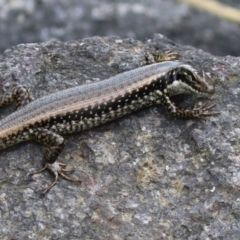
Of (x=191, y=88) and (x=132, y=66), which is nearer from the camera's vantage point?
(x=191, y=88)

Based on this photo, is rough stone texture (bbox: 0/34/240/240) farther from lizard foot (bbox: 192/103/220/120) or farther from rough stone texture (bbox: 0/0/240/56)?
rough stone texture (bbox: 0/0/240/56)

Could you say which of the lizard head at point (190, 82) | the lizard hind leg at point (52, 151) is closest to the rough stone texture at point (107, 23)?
the lizard head at point (190, 82)

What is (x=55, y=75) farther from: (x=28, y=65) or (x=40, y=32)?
(x=40, y=32)

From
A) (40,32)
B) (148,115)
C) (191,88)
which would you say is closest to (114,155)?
(148,115)

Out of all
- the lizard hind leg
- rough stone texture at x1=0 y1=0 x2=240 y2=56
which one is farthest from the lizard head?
rough stone texture at x1=0 y1=0 x2=240 y2=56

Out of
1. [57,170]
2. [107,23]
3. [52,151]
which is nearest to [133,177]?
[57,170]

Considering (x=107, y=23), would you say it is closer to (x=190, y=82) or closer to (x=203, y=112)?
(x=190, y=82)
